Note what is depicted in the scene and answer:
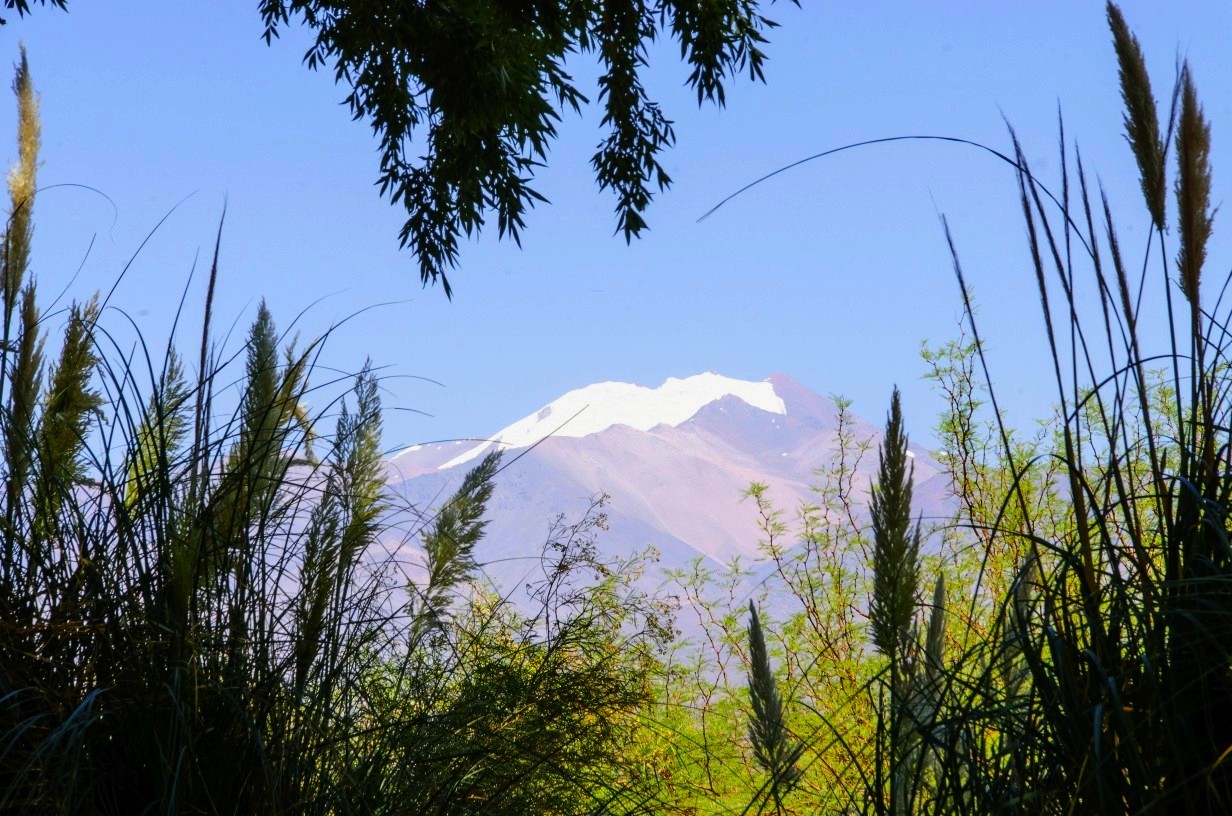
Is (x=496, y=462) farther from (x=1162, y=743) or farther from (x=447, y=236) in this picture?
(x=447, y=236)

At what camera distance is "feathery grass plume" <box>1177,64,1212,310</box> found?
1180 mm

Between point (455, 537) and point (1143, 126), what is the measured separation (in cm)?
167

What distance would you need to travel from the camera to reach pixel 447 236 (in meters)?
3.87

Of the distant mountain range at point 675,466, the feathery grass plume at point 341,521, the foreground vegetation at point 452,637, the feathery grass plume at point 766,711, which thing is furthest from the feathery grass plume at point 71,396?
the distant mountain range at point 675,466

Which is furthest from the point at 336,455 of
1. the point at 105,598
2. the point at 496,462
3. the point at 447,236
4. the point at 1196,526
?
the point at 447,236

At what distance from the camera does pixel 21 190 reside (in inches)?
89.2

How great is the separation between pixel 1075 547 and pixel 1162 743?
0.86 ft

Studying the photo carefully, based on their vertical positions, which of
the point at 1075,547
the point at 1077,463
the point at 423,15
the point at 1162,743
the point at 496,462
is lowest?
the point at 1162,743

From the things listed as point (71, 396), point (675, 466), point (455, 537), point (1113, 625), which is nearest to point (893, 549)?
point (1113, 625)

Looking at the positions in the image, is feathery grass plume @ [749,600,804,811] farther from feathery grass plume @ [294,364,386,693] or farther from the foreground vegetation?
feathery grass plume @ [294,364,386,693]

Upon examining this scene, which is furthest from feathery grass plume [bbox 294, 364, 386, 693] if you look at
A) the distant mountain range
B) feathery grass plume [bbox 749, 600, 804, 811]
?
the distant mountain range

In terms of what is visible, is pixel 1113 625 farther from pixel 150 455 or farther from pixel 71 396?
pixel 71 396

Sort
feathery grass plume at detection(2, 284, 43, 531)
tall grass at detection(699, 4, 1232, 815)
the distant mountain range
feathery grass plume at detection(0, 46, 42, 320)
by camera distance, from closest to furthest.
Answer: tall grass at detection(699, 4, 1232, 815)
feathery grass plume at detection(2, 284, 43, 531)
feathery grass plume at detection(0, 46, 42, 320)
the distant mountain range

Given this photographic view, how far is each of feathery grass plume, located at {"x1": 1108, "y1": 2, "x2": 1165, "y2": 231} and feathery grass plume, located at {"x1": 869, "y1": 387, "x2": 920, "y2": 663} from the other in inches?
15.6
